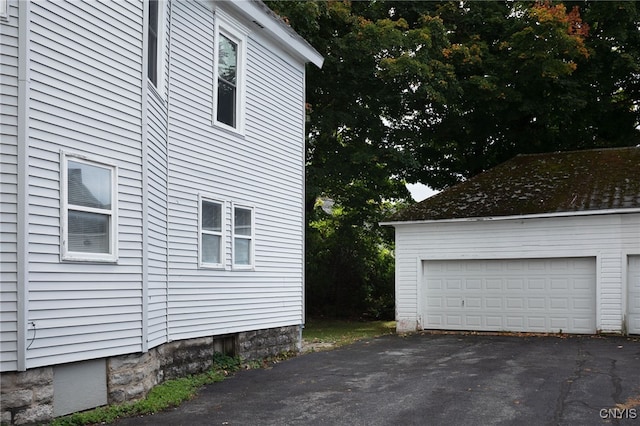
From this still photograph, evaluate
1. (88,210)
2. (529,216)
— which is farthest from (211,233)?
(529,216)

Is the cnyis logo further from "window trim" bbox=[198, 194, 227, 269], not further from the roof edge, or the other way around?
the roof edge

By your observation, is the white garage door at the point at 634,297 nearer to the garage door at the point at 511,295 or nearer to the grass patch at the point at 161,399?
the garage door at the point at 511,295

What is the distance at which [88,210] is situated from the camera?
732cm

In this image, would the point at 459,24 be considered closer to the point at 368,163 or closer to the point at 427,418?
the point at 368,163

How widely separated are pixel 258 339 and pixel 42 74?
686cm

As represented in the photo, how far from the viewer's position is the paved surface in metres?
7.25

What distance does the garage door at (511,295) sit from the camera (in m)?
16.4

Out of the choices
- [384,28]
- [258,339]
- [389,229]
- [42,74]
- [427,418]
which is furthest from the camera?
[389,229]

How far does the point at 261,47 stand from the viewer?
1238cm

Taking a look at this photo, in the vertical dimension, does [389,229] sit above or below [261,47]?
below

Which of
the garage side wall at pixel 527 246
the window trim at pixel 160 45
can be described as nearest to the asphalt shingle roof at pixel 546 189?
the garage side wall at pixel 527 246

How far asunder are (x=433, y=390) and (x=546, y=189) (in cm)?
1073

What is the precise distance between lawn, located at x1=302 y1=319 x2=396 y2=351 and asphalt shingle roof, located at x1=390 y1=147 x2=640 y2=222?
364 centimetres

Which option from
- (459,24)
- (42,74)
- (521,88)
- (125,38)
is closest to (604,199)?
(521,88)
